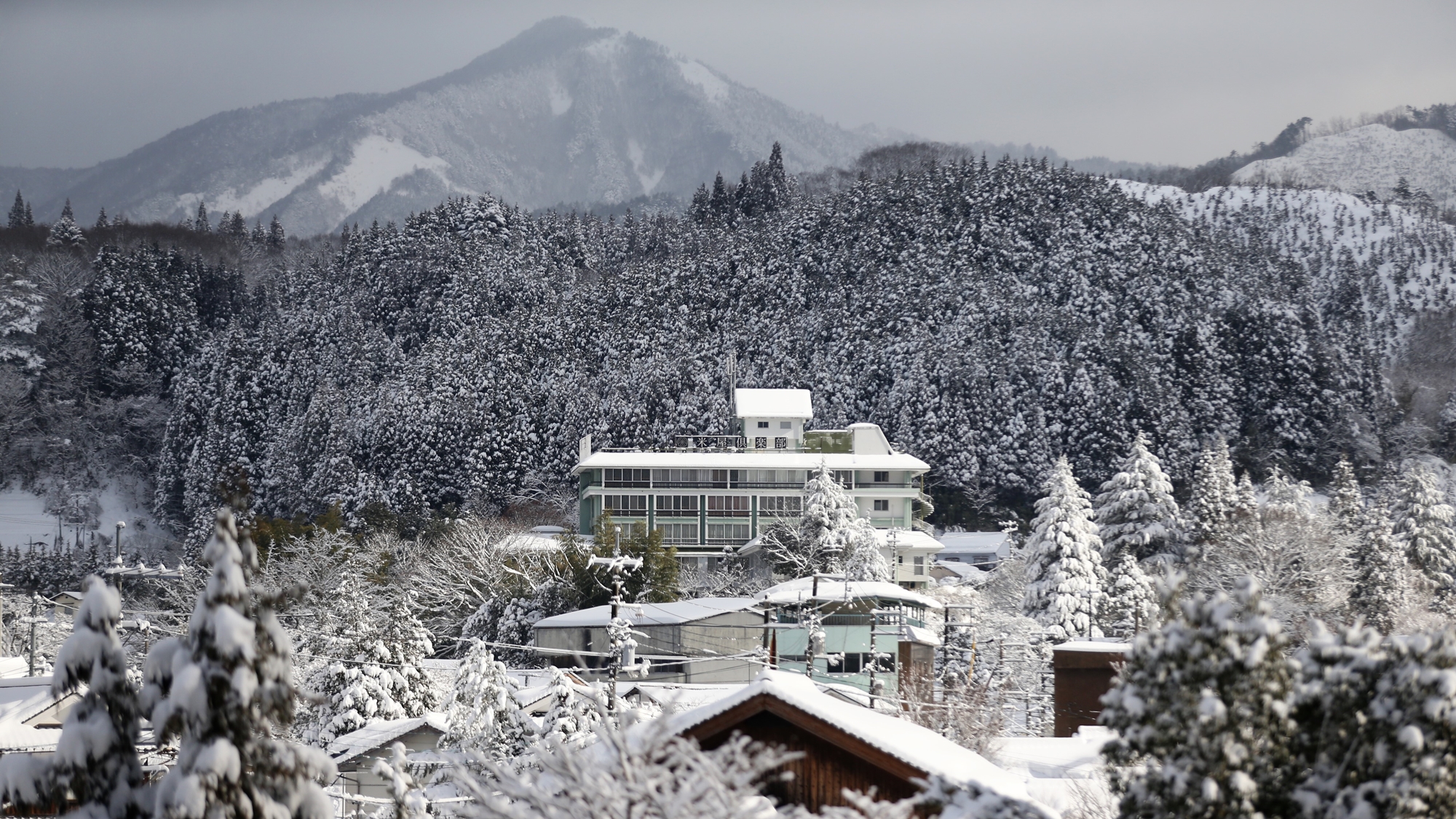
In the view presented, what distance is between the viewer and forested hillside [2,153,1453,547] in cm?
8288

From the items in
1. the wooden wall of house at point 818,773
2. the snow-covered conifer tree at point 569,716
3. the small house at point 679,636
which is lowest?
the small house at point 679,636

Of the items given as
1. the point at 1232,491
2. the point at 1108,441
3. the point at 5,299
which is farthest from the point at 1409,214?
the point at 5,299

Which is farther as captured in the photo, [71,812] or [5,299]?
[5,299]

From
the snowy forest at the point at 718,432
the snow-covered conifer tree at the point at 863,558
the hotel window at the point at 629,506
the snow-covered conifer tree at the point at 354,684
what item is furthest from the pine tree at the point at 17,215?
the snow-covered conifer tree at the point at 354,684

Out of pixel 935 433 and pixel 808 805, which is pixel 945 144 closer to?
pixel 935 433

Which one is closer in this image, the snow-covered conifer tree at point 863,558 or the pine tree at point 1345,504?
the snow-covered conifer tree at point 863,558

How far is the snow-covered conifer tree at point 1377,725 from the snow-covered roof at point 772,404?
63728mm

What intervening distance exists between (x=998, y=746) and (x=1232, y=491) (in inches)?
1671

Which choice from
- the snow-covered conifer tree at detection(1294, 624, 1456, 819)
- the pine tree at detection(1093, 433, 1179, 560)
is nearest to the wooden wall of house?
the snow-covered conifer tree at detection(1294, 624, 1456, 819)

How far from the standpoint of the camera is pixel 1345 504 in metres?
61.8

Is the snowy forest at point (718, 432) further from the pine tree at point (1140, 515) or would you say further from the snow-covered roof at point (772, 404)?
the snow-covered roof at point (772, 404)

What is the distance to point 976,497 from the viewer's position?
259ft

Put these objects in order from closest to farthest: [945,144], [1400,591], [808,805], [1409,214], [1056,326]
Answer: [808,805]
[1400,591]
[1056,326]
[1409,214]
[945,144]

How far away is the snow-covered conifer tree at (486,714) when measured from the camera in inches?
885
